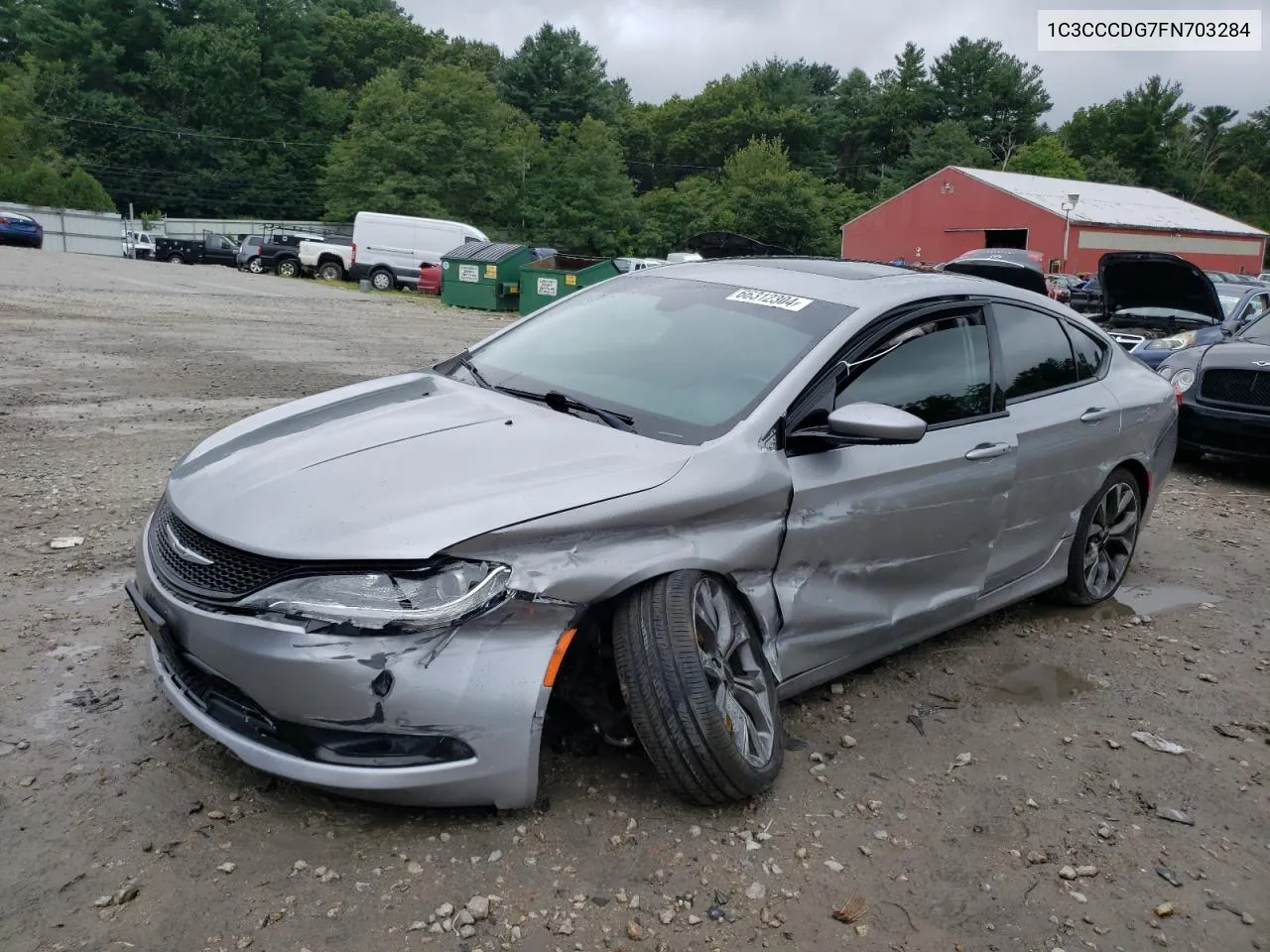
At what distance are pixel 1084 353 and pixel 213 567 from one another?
12.8 feet

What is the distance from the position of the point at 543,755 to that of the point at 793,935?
959 mm

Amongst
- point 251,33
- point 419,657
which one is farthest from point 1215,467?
point 251,33

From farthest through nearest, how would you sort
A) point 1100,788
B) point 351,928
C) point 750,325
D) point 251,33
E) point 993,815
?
point 251,33 → point 750,325 → point 1100,788 → point 993,815 → point 351,928

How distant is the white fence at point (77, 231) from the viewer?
1750 inches

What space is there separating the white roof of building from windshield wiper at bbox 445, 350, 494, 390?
46.4m

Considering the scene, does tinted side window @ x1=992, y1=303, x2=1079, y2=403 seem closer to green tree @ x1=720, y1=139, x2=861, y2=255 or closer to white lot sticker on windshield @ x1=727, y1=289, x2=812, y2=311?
white lot sticker on windshield @ x1=727, y1=289, x2=812, y2=311

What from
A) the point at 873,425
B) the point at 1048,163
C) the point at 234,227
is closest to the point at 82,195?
the point at 234,227

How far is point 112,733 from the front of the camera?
332 cm

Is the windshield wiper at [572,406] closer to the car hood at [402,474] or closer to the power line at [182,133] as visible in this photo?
the car hood at [402,474]

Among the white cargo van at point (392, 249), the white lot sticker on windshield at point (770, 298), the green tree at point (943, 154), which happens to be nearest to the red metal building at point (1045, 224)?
the green tree at point (943, 154)

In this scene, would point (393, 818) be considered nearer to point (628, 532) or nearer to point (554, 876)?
point (554, 876)

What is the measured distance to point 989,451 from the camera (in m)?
4.09

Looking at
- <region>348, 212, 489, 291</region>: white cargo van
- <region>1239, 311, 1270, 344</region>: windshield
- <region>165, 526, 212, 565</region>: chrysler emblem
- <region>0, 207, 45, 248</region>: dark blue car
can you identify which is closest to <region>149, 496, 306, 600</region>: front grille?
<region>165, 526, 212, 565</region>: chrysler emblem

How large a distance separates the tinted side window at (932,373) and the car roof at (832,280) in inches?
5.7
